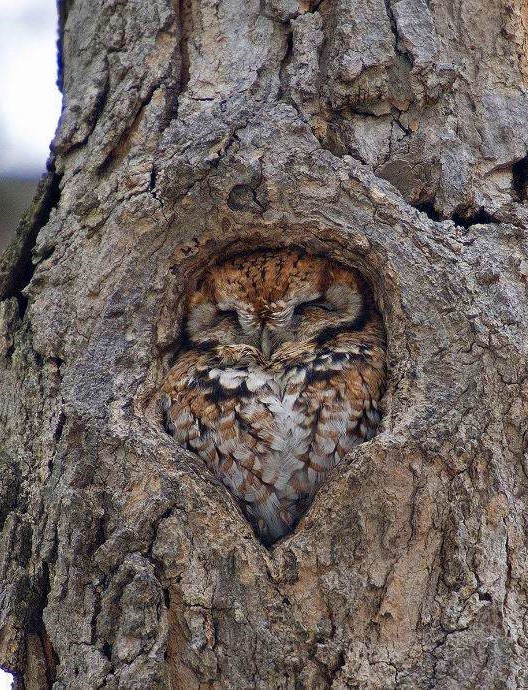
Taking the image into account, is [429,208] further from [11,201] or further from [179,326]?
[11,201]

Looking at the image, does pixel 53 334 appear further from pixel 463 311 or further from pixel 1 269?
pixel 463 311

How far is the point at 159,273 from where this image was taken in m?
2.01

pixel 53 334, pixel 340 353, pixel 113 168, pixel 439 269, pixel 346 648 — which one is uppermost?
pixel 113 168

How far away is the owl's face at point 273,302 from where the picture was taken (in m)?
2.23

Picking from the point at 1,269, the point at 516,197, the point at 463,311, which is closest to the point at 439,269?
the point at 463,311

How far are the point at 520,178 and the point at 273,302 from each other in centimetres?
70

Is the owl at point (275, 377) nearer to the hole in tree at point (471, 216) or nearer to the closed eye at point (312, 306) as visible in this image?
the closed eye at point (312, 306)

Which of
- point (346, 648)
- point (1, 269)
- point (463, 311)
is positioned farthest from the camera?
point (1, 269)

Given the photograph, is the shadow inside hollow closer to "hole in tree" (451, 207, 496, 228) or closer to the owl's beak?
the owl's beak

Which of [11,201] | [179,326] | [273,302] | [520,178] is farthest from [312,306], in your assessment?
[11,201]

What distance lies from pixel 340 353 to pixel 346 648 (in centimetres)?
76

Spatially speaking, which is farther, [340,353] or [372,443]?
[340,353]

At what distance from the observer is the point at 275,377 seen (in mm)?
2230

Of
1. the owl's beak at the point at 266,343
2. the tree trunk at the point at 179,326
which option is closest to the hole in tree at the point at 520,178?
the tree trunk at the point at 179,326
